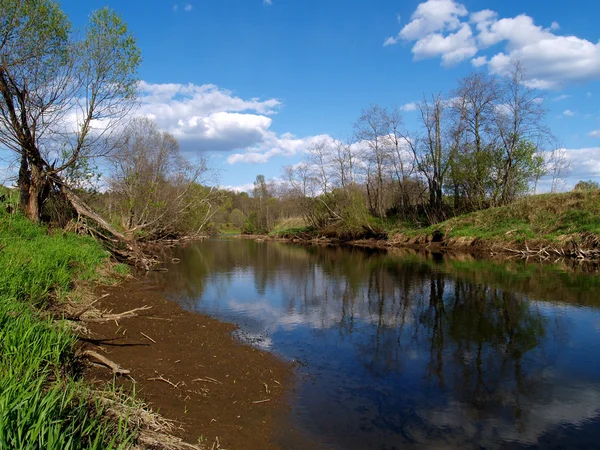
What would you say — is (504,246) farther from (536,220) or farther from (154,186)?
(154,186)

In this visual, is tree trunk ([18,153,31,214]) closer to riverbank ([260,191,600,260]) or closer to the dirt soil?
the dirt soil

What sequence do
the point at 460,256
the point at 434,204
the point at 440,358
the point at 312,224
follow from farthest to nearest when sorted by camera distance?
the point at 312,224
the point at 434,204
the point at 460,256
the point at 440,358

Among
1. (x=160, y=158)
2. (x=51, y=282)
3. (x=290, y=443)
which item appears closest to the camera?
(x=290, y=443)

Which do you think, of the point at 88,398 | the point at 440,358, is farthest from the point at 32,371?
the point at 440,358

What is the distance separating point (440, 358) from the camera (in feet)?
25.6

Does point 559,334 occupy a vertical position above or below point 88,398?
below

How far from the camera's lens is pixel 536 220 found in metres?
27.6

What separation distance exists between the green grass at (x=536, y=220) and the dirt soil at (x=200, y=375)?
23.3 m

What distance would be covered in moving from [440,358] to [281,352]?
3101 mm

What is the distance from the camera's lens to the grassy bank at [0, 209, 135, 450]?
289cm

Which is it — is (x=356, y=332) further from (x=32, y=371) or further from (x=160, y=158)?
(x=160, y=158)

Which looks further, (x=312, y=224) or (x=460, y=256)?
(x=312, y=224)

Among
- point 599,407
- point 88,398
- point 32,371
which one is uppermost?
point 32,371

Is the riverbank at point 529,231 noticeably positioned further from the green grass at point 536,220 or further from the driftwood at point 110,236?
the driftwood at point 110,236
